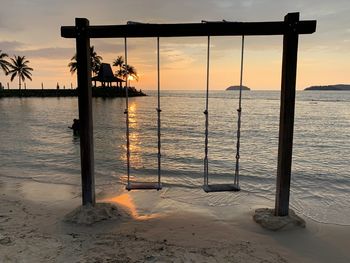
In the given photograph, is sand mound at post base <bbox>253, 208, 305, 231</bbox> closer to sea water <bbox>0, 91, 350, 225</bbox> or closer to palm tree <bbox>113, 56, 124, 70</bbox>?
sea water <bbox>0, 91, 350, 225</bbox>

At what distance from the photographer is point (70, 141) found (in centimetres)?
1641

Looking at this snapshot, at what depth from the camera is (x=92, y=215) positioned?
4.99m

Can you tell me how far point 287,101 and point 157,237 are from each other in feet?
9.77

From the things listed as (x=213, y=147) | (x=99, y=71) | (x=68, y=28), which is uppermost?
(x=99, y=71)

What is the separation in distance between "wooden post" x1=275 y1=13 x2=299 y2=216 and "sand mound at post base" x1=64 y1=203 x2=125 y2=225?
2.90m

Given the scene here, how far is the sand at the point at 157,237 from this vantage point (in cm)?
395

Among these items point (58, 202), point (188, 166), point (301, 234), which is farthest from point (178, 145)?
point (301, 234)

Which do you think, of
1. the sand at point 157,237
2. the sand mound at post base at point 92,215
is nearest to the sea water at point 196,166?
the sand at point 157,237

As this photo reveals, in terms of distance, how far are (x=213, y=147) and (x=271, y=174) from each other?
578 cm

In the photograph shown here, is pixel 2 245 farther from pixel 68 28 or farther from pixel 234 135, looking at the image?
pixel 234 135

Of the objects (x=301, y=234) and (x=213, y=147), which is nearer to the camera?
(x=301, y=234)

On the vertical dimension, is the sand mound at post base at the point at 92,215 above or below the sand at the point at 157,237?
above

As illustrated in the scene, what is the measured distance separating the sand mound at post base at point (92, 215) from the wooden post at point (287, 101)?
2.90 m

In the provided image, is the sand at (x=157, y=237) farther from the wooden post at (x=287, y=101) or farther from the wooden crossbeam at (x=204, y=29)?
the wooden crossbeam at (x=204, y=29)
